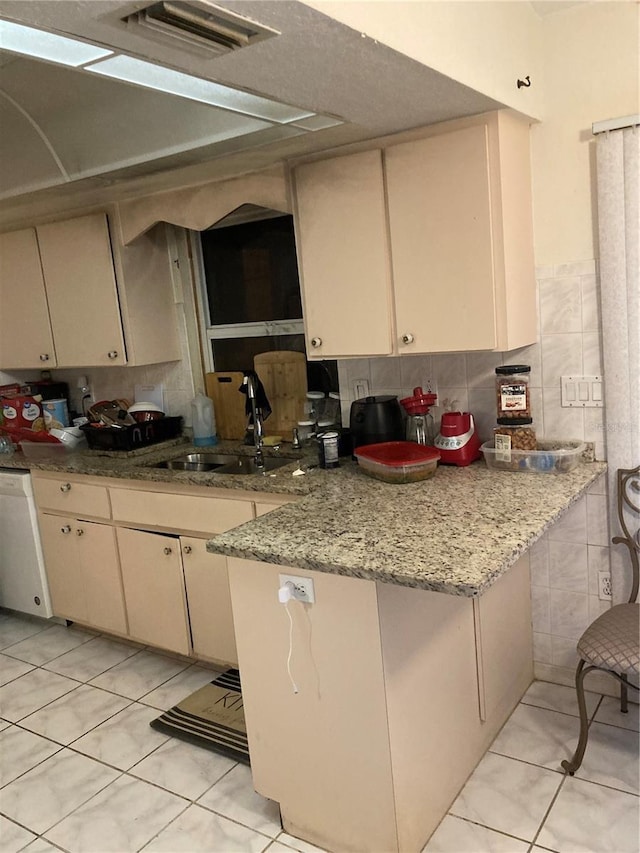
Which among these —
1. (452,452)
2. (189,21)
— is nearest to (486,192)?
(452,452)

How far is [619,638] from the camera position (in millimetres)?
2012

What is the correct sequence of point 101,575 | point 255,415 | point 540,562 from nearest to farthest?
1. point 540,562
2. point 255,415
3. point 101,575

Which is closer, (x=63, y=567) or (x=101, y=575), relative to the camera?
(x=101, y=575)

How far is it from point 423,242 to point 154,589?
1815 mm

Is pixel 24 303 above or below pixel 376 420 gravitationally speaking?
above

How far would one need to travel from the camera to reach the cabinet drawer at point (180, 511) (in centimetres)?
263

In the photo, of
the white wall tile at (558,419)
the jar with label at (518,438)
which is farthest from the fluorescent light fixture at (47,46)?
the white wall tile at (558,419)

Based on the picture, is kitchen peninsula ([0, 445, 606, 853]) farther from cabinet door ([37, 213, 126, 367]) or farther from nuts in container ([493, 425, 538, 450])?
cabinet door ([37, 213, 126, 367])

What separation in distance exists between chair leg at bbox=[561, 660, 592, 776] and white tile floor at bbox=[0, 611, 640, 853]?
41 millimetres

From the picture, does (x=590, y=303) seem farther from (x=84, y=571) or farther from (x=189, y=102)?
(x=84, y=571)

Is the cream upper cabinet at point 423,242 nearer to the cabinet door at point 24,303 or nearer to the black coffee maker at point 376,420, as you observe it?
the black coffee maker at point 376,420

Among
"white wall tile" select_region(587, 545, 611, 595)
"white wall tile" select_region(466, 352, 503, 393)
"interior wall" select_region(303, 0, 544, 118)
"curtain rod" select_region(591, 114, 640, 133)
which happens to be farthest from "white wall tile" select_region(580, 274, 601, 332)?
"white wall tile" select_region(587, 545, 611, 595)

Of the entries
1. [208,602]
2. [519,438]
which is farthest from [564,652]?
[208,602]

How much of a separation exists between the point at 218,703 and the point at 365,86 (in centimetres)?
219
